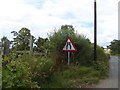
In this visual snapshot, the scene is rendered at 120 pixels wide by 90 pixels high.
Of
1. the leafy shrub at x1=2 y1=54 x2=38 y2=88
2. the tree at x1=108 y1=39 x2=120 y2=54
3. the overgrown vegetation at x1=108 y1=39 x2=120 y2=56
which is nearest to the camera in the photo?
the leafy shrub at x1=2 y1=54 x2=38 y2=88

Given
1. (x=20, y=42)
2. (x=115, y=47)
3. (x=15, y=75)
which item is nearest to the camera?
(x=15, y=75)

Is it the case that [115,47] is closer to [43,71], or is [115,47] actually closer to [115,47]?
[115,47]

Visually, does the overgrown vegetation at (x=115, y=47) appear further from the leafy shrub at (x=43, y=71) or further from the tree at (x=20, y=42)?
the leafy shrub at (x=43, y=71)

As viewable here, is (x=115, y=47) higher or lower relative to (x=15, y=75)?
higher

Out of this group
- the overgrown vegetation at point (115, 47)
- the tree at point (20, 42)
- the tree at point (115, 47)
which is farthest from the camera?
the overgrown vegetation at point (115, 47)

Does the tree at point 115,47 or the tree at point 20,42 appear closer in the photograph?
the tree at point 20,42


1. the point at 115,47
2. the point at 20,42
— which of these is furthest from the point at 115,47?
the point at 20,42

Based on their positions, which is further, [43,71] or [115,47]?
→ [115,47]

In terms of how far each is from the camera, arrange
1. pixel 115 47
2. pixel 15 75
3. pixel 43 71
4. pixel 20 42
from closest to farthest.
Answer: pixel 15 75, pixel 43 71, pixel 20 42, pixel 115 47

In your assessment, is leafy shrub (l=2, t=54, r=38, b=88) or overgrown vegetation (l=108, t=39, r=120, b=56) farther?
overgrown vegetation (l=108, t=39, r=120, b=56)

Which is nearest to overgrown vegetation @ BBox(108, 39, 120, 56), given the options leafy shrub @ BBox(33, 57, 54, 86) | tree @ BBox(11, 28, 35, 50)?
tree @ BBox(11, 28, 35, 50)

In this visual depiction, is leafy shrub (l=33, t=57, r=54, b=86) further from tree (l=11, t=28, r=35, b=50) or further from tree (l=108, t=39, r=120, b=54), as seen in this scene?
tree (l=108, t=39, r=120, b=54)

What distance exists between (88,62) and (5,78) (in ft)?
57.6

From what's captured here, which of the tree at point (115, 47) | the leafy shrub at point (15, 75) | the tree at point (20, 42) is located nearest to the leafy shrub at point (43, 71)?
the tree at point (20, 42)
